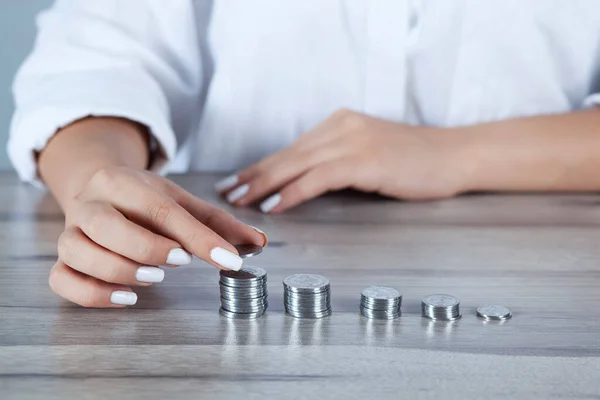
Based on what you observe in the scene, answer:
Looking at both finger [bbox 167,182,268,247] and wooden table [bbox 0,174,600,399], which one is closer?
wooden table [bbox 0,174,600,399]

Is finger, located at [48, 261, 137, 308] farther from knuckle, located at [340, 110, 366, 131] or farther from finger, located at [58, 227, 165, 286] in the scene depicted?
knuckle, located at [340, 110, 366, 131]

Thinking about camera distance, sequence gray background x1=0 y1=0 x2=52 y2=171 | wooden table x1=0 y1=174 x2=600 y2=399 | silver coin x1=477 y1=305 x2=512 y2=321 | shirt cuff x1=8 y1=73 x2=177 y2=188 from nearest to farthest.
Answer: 1. wooden table x1=0 y1=174 x2=600 y2=399
2. silver coin x1=477 y1=305 x2=512 y2=321
3. shirt cuff x1=8 y1=73 x2=177 y2=188
4. gray background x1=0 y1=0 x2=52 y2=171

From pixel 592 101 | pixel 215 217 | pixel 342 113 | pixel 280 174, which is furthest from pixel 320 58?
pixel 215 217

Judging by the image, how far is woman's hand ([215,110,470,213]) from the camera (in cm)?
107

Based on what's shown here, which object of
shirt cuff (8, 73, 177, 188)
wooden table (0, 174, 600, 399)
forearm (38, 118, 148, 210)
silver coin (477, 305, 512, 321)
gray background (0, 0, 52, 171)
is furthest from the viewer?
gray background (0, 0, 52, 171)

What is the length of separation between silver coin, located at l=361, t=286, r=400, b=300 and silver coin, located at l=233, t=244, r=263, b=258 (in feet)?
0.33

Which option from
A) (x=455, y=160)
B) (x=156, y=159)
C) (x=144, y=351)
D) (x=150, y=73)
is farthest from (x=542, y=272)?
(x=150, y=73)

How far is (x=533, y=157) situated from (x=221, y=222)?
0.53 metres

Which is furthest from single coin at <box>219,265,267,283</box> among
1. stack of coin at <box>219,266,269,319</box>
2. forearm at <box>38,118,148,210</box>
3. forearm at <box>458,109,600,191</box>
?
forearm at <box>458,109,600,191</box>

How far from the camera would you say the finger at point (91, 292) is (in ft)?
2.38

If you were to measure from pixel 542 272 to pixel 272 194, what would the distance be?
38 centimetres

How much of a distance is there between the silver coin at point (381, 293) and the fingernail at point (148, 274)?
18 cm

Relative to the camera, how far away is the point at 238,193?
1.07 metres

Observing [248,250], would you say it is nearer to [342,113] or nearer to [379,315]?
[379,315]
